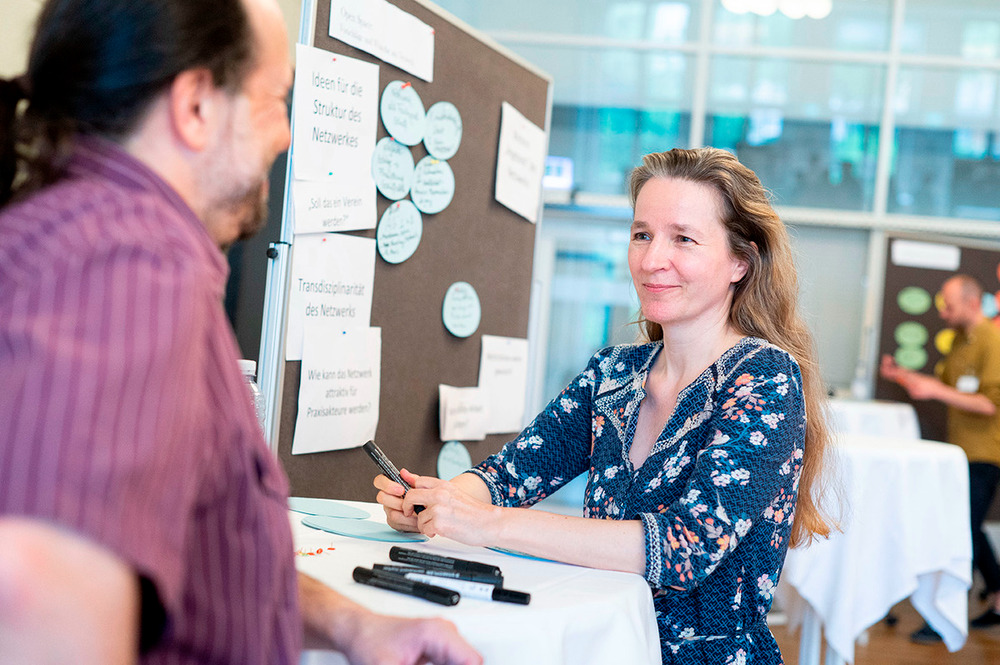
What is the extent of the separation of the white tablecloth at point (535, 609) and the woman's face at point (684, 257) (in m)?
0.53

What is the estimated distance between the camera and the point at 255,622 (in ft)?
2.20

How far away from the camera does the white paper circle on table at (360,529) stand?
53.1 inches

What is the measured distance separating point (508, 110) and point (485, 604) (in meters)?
1.88

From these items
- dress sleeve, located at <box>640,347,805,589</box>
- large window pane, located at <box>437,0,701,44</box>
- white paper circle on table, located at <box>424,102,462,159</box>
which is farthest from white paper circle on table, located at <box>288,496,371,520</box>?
large window pane, located at <box>437,0,701,44</box>

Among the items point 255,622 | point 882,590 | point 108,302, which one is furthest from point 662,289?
point 882,590

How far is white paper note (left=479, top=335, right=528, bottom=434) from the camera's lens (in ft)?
8.76

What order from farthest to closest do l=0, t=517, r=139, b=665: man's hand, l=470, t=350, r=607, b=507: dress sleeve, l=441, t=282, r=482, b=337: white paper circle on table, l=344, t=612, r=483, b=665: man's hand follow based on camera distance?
l=441, t=282, r=482, b=337: white paper circle on table → l=470, t=350, r=607, b=507: dress sleeve → l=344, t=612, r=483, b=665: man's hand → l=0, t=517, r=139, b=665: man's hand

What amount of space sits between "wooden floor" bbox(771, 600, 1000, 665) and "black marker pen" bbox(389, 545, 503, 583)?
262 centimetres

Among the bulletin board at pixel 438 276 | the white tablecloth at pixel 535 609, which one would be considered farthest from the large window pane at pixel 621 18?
the white tablecloth at pixel 535 609

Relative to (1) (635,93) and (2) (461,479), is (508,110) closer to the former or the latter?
(2) (461,479)

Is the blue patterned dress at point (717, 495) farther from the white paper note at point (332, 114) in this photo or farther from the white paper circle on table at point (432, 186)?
the white paper circle on table at point (432, 186)

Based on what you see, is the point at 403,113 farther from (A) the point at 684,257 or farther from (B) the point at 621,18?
(B) the point at 621,18

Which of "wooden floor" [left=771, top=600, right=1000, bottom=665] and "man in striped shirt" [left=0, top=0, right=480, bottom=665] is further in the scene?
"wooden floor" [left=771, top=600, right=1000, bottom=665]

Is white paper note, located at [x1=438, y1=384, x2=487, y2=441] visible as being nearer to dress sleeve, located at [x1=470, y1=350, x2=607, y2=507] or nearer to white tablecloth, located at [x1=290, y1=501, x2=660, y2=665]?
dress sleeve, located at [x1=470, y1=350, x2=607, y2=507]
